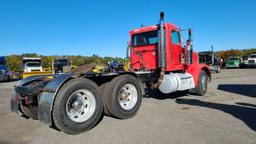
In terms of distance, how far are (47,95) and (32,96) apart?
608 mm

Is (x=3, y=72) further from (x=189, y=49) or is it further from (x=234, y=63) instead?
(x=234, y=63)

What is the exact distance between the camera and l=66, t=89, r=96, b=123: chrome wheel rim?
14.6ft

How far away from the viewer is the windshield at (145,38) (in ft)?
25.7

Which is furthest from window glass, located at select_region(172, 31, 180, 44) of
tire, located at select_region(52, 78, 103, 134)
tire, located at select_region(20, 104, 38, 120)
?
tire, located at select_region(20, 104, 38, 120)

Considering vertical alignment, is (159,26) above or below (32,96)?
above

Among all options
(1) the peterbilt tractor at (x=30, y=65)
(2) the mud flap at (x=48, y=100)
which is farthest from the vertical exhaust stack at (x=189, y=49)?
(1) the peterbilt tractor at (x=30, y=65)

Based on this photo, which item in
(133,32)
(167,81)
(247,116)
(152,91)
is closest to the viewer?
(247,116)

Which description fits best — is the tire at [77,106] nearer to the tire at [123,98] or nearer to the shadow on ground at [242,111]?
the tire at [123,98]

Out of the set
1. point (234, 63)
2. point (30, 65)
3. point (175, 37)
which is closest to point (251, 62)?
point (234, 63)

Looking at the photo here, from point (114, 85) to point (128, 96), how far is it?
685mm

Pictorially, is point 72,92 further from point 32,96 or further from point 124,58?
point 124,58

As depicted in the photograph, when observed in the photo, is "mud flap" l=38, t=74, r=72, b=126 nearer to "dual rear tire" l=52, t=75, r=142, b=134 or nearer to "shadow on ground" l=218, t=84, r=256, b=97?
"dual rear tire" l=52, t=75, r=142, b=134

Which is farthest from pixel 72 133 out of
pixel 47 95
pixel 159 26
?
pixel 159 26

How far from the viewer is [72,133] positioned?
4234mm
